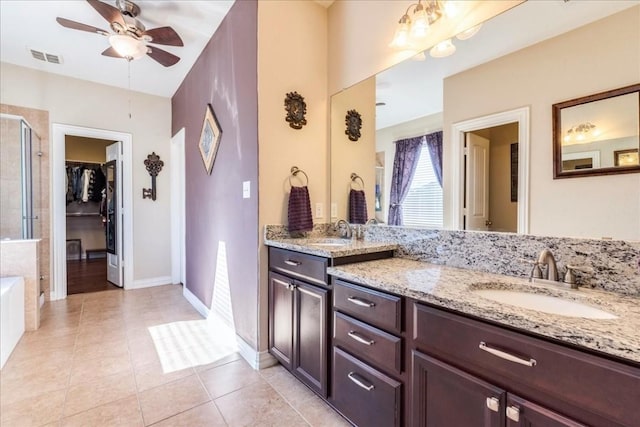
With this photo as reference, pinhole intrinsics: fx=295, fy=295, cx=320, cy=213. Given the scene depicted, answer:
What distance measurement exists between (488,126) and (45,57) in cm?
445

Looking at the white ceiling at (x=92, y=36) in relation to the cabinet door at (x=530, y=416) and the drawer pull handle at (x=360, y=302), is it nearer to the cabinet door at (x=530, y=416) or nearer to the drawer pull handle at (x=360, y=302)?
the drawer pull handle at (x=360, y=302)

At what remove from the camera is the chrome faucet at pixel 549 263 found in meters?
1.22

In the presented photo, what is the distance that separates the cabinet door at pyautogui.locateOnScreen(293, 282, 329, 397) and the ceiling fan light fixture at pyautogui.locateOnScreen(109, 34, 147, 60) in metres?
2.36

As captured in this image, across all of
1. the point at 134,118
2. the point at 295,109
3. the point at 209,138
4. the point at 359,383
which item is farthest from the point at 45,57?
the point at 359,383

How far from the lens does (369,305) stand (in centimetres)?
136

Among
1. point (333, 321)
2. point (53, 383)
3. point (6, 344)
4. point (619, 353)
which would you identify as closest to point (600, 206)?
point (619, 353)

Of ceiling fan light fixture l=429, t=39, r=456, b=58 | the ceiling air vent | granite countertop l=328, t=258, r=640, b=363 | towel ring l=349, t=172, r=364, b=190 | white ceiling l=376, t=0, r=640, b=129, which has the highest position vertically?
the ceiling air vent

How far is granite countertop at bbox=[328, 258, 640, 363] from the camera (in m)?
0.74

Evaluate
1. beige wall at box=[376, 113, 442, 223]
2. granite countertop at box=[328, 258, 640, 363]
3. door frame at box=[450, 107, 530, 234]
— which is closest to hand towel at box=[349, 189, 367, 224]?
beige wall at box=[376, 113, 442, 223]

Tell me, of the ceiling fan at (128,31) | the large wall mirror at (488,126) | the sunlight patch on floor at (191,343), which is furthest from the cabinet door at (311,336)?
the ceiling fan at (128,31)

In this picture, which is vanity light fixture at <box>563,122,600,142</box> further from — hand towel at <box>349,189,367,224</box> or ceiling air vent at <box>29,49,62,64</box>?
ceiling air vent at <box>29,49,62,64</box>

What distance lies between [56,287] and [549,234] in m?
4.99

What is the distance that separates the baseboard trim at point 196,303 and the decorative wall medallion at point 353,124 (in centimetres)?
226

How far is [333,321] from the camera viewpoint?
62.7 inches
